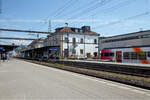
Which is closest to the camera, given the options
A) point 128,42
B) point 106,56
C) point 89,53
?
point 106,56

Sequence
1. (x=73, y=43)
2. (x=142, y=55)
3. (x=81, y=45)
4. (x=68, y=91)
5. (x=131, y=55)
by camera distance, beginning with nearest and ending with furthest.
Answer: (x=68, y=91)
(x=142, y=55)
(x=131, y=55)
(x=73, y=43)
(x=81, y=45)

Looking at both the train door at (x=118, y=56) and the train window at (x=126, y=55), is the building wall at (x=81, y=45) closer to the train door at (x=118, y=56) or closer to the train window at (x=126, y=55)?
the train door at (x=118, y=56)

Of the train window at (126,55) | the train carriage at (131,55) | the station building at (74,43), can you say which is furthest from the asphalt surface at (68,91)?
the station building at (74,43)

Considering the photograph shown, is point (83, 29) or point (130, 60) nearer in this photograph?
point (130, 60)

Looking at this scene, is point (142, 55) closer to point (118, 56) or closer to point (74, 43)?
point (118, 56)

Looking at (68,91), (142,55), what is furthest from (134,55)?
(68,91)

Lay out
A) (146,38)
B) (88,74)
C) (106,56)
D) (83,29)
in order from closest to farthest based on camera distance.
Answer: (88,74) → (146,38) → (106,56) → (83,29)

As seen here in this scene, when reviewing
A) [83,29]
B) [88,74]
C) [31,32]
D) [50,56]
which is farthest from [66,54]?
[88,74]

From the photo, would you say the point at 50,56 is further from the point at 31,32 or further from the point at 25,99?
the point at 25,99

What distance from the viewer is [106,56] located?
3281cm

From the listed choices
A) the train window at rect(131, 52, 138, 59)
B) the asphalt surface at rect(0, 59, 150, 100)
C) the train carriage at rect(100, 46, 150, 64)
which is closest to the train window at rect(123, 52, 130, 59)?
the train carriage at rect(100, 46, 150, 64)

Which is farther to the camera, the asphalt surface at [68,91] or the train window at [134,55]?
the train window at [134,55]

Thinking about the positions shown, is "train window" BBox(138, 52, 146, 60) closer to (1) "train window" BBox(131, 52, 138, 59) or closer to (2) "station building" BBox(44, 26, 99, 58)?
(1) "train window" BBox(131, 52, 138, 59)

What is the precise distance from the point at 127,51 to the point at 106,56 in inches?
329
